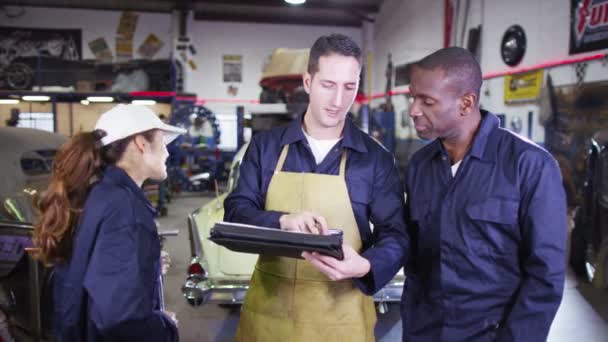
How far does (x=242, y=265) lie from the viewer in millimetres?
3777

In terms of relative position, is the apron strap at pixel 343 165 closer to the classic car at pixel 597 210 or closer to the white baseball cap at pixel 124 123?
the white baseball cap at pixel 124 123

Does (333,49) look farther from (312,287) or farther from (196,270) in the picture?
(196,270)

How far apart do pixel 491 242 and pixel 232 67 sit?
16.3 meters

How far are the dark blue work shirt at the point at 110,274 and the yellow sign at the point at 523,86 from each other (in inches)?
313

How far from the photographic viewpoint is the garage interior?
4.34m

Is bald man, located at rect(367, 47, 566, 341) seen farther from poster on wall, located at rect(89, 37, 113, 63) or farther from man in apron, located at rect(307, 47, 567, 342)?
poster on wall, located at rect(89, 37, 113, 63)

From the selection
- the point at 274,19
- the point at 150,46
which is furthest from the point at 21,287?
the point at 274,19

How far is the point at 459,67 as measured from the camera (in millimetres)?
1655

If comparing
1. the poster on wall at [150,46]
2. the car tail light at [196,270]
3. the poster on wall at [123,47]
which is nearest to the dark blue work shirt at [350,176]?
the car tail light at [196,270]

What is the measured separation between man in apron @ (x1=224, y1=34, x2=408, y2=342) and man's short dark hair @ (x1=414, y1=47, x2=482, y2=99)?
1.01 feet

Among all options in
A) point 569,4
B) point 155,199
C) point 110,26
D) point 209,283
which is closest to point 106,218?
point 209,283

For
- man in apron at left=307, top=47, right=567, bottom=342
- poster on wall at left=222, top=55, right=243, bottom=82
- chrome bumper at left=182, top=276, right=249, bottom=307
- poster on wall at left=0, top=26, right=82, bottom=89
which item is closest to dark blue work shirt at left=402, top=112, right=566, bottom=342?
man in apron at left=307, top=47, right=567, bottom=342

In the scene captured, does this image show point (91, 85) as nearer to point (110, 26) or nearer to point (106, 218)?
point (110, 26)

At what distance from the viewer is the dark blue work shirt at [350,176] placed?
5.97ft
